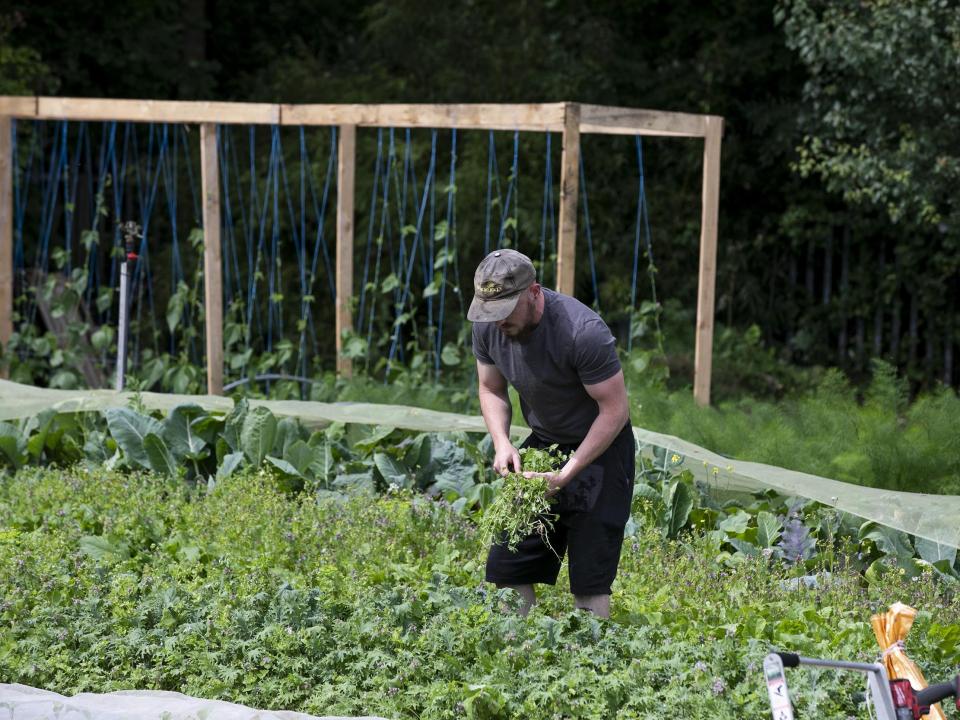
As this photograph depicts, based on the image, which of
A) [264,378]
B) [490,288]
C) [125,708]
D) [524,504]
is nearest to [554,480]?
[524,504]

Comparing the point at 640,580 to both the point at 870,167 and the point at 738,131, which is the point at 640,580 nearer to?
the point at 870,167

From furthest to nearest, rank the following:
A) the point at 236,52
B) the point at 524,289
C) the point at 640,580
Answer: the point at 236,52
the point at 640,580
the point at 524,289

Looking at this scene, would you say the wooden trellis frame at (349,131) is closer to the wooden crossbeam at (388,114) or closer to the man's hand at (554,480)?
the wooden crossbeam at (388,114)

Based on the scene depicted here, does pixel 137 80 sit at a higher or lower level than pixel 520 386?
higher

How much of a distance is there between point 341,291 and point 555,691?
473cm

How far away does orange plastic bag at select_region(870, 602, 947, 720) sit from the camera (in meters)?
2.38

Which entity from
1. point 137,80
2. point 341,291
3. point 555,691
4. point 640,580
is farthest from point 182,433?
point 137,80

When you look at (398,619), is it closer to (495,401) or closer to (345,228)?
(495,401)

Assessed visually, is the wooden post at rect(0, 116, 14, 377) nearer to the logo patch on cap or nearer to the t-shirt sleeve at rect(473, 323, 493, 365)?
the t-shirt sleeve at rect(473, 323, 493, 365)

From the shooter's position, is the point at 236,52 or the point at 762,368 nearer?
the point at 762,368

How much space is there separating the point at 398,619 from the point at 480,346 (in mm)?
934

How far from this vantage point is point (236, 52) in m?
13.1

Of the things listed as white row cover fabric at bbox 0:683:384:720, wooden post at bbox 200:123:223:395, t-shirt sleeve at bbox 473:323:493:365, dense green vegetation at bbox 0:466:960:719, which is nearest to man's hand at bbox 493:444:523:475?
t-shirt sleeve at bbox 473:323:493:365

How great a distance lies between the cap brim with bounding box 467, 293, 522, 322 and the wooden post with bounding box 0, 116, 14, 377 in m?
5.47
